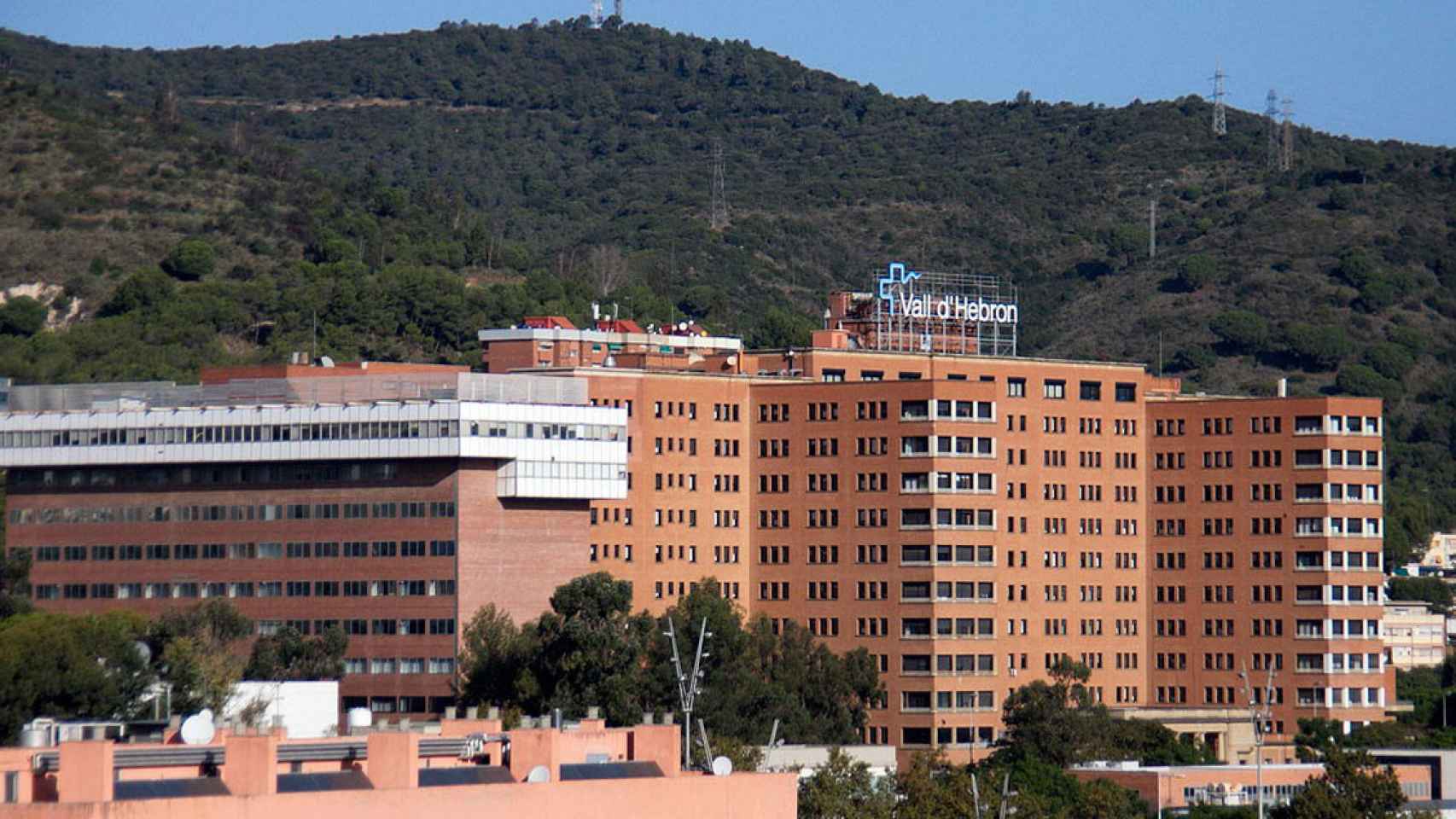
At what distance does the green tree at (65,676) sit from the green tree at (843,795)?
3070 cm

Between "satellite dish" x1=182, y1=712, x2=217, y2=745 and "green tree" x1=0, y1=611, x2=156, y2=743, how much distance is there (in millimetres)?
47693

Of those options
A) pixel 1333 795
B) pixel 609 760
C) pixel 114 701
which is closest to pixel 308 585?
pixel 114 701

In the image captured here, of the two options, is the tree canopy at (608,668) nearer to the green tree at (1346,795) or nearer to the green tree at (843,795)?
the green tree at (843,795)

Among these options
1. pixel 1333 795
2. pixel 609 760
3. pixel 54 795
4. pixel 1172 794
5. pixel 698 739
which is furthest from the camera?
pixel 1172 794

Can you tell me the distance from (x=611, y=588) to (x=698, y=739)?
1937 centimetres

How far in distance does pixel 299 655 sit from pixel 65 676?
43214mm

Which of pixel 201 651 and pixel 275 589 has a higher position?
pixel 275 589

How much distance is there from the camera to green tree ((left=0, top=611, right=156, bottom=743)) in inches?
→ 5615

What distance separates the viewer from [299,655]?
620 ft

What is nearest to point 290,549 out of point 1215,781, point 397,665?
point 397,665

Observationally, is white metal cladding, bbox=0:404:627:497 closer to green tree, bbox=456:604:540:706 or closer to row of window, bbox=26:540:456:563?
row of window, bbox=26:540:456:563

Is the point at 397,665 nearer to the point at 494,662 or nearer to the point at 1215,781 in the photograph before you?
the point at 494,662

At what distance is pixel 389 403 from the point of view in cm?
19375

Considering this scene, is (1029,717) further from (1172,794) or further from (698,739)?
(698,739)
